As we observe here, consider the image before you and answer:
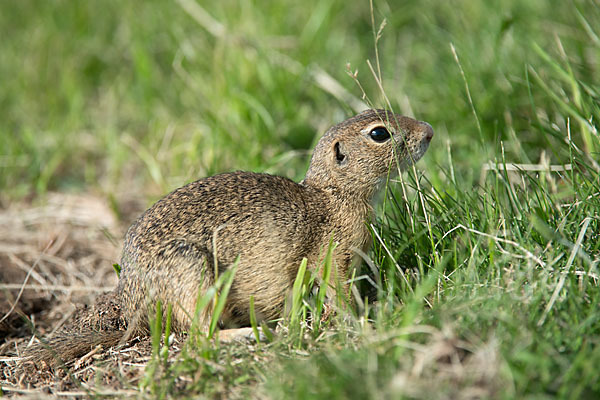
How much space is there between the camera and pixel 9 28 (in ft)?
24.8

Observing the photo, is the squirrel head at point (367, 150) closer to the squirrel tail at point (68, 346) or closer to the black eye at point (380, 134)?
the black eye at point (380, 134)

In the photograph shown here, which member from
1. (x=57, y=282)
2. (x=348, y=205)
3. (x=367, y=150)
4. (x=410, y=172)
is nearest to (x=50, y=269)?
(x=57, y=282)

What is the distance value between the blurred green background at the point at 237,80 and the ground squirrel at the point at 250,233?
2.58ft

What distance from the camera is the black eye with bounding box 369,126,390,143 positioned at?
3.54 metres

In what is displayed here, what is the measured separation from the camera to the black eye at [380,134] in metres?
3.54

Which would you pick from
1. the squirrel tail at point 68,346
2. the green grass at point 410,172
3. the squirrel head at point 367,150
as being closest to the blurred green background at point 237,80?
the green grass at point 410,172

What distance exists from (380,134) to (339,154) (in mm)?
272

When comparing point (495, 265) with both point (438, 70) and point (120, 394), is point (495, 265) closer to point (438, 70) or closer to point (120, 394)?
point (120, 394)

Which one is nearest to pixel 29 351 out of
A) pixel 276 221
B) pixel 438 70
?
pixel 276 221

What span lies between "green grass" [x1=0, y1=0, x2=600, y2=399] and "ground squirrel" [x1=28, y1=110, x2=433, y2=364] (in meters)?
0.22

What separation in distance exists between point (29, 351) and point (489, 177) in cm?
275

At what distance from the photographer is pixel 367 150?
3549 millimetres

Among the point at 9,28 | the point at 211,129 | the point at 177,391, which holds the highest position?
the point at 9,28

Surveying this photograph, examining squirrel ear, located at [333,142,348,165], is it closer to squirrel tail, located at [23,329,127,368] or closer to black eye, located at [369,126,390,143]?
black eye, located at [369,126,390,143]
